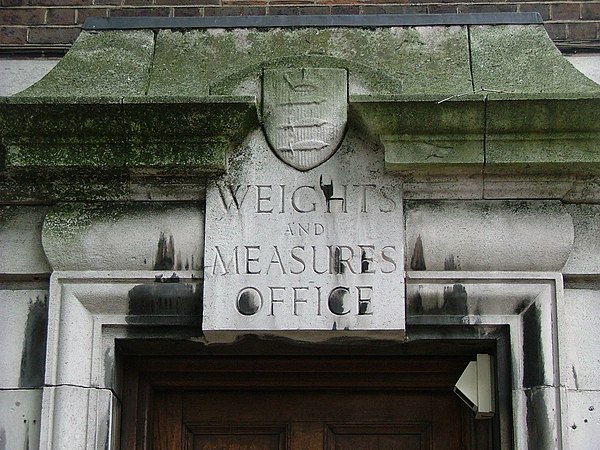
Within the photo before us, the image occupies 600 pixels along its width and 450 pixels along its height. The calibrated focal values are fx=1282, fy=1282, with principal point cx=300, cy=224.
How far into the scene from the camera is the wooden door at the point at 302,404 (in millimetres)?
4668

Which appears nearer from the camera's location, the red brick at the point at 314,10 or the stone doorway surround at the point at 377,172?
the stone doorway surround at the point at 377,172

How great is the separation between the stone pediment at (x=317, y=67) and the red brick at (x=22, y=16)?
1.19 ft

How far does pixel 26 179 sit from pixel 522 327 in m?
1.77

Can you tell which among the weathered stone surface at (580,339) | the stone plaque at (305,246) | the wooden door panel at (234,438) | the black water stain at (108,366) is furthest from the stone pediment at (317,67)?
the wooden door panel at (234,438)

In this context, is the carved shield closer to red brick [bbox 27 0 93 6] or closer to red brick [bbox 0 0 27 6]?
red brick [bbox 27 0 93 6]

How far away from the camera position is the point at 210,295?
4273mm

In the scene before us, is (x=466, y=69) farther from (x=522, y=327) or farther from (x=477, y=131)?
(x=522, y=327)

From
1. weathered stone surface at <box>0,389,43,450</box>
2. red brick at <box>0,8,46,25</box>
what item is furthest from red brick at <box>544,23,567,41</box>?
weathered stone surface at <box>0,389,43,450</box>

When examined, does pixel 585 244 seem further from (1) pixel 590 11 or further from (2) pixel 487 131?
(1) pixel 590 11

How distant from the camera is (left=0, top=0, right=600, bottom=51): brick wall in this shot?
4.82m

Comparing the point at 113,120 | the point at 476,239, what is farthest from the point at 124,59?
the point at 476,239

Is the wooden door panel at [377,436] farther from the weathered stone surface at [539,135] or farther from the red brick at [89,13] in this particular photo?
the red brick at [89,13]

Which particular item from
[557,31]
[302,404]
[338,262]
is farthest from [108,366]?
[557,31]

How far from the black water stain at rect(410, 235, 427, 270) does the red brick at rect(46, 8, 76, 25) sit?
1.61m
